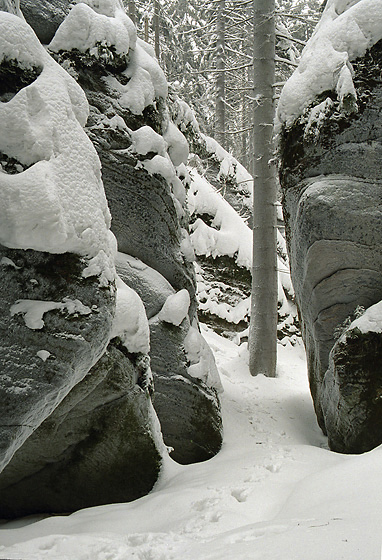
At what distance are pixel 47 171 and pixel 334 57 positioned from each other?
4150mm

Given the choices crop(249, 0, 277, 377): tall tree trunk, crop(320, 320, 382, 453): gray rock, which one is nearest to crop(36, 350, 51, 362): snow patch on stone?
crop(320, 320, 382, 453): gray rock

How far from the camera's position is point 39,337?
318 cm

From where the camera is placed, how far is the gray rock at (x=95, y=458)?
439 centimetres

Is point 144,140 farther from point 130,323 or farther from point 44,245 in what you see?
point 44,245

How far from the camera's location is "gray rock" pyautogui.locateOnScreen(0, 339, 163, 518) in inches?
173

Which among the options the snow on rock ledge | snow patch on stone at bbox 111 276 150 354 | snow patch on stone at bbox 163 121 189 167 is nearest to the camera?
the snow on rock ledge

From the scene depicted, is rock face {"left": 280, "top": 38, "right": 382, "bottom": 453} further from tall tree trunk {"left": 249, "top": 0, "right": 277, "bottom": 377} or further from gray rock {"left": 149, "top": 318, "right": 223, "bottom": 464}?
tall tree trunk {"left": 249, "top": 0, "right": 277, "bottom": 377}

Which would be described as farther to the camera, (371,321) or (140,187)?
(140,187)

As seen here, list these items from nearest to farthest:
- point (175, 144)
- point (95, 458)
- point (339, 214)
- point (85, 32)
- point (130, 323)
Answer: point (95, 458) → point (130, 323) → point (339, 214) → point (85, 32) → point (175, 144)

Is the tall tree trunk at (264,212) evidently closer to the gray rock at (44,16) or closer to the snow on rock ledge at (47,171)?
the gray rock at (44,16)

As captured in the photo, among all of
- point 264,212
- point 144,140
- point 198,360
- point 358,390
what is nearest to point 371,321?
point 358,390

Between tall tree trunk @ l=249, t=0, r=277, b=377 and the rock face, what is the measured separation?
2.77 m

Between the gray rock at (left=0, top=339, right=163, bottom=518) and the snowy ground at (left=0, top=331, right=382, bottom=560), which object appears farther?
the gray rock at (left=0, top=339, right=163, bottom=518)

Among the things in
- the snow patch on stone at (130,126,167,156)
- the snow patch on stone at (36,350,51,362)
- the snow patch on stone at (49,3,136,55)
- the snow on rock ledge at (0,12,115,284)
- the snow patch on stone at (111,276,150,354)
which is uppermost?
the snow patch on stone at (49,3,136,55)
